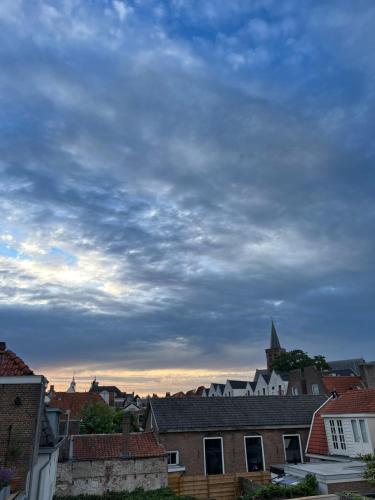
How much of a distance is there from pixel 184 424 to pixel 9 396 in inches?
645

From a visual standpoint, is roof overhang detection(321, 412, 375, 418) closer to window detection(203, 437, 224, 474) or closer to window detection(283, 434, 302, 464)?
window detection(283, 434, 302, 464)

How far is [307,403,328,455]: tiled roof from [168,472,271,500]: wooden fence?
6.93m

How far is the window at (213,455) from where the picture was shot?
2635 centimetres

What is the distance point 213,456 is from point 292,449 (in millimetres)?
6476

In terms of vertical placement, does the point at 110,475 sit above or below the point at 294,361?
below

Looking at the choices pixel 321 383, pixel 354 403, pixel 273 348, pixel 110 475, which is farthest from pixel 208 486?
pixel 273 348

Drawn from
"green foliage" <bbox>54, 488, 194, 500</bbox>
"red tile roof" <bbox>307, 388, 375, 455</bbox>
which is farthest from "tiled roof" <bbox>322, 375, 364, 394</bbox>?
"green foliage" <bbox>54, 488, 194, 500</bbox>

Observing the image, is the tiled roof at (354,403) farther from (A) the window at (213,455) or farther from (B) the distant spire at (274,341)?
(B) the distant spire at (274,341)

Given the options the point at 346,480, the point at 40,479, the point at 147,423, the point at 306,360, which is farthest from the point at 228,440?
the point at 306,360

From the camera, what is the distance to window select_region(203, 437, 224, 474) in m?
26.4

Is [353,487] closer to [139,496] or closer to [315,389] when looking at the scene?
[139,496]

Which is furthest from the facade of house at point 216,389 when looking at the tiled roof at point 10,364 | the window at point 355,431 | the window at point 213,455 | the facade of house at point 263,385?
the tiled roof at point 10,364

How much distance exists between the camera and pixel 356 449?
2227 cm

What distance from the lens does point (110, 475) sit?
22344mm
